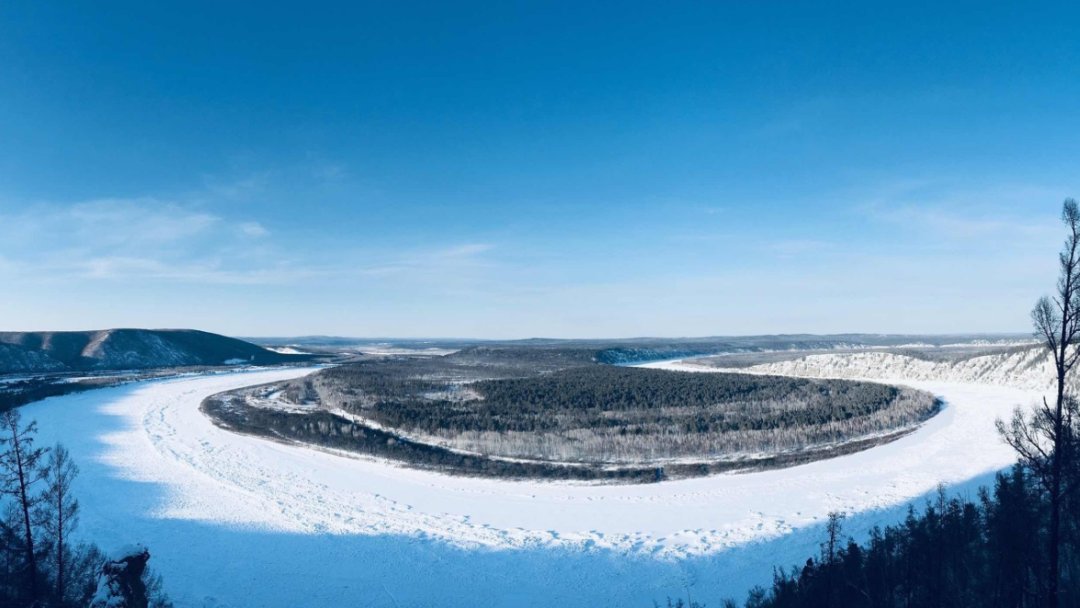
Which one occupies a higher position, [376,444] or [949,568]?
[949,568]

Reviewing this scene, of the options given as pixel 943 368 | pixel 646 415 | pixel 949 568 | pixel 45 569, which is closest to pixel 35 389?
pixel 45 569

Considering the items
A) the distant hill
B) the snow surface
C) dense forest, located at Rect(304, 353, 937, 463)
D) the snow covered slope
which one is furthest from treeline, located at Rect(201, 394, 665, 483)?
the distant hill

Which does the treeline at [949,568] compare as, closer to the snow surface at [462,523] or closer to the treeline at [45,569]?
the snow surface at [462,523]

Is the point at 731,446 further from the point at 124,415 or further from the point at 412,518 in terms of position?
the point at 124,415

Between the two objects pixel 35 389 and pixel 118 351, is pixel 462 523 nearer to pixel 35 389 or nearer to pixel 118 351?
pixel 35 389

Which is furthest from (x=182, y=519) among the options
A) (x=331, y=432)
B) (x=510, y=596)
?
(x=331, y=432)

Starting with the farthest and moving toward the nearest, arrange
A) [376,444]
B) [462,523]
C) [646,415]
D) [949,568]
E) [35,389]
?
[35,389] → [646,415] → [376,444] → [462,523] → [949,568]
